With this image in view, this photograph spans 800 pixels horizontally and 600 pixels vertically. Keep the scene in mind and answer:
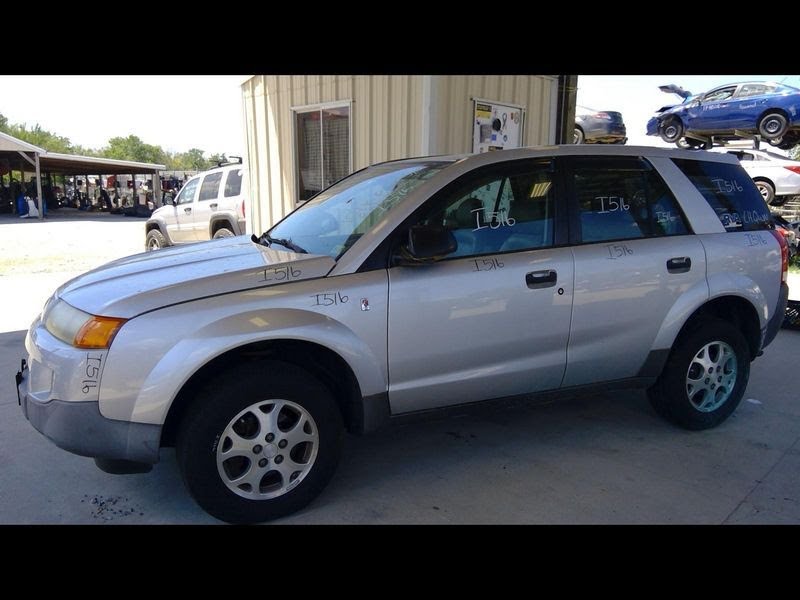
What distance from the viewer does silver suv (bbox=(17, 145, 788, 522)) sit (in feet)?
9.12

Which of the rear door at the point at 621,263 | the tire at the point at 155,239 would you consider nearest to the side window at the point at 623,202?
the rear door at the point at 621,263

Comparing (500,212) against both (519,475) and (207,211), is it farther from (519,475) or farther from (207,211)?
(207,211)

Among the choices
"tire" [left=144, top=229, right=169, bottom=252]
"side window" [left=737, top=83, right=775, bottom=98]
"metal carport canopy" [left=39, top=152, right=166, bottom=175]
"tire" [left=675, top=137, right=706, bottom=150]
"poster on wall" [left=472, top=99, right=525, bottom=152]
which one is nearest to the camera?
"poster on wall" [left=472, top=99, right=525, bottom=152]

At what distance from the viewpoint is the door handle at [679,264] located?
12.5ft

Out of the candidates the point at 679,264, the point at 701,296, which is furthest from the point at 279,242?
the point at 701,296

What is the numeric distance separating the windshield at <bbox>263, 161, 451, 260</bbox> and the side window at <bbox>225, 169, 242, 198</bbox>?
7064mm

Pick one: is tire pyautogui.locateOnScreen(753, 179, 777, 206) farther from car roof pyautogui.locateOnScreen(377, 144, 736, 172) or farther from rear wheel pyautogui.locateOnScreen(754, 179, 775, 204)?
car roof pyautogui.locateOnScreen(377, 144, 736, 172)

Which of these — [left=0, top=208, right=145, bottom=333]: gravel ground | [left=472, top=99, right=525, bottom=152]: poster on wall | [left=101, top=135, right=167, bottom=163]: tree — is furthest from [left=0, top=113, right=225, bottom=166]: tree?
[left=472, top=99, right=525, bottom=152]: poster on wall

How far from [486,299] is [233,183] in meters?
8.69

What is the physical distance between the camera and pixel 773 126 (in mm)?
14102

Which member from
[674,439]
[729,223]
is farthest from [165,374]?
[729,223]

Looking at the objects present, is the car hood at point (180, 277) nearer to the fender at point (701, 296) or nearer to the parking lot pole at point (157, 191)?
the fender at point (701, 296)
